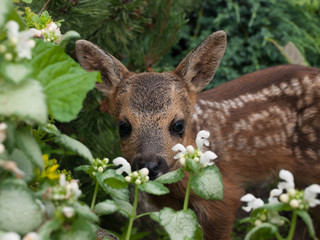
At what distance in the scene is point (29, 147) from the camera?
1.31m

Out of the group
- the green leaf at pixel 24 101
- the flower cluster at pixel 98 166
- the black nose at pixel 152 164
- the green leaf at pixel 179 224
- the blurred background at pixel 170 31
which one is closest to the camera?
the green leaf at pixel 24 101

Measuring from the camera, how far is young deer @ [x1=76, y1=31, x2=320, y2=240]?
9.31 ft

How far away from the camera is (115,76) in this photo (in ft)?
10.4

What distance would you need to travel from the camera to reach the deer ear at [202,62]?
2975 millimetres

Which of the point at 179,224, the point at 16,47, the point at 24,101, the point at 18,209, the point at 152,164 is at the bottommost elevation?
the point at 152,164

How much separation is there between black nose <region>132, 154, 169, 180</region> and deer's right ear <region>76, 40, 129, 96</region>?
0.75 meters

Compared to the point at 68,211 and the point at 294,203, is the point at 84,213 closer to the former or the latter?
the point at 68,211

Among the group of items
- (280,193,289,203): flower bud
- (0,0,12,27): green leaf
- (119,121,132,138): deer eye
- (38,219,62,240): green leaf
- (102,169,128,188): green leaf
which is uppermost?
(0,0,12,27): green leaf

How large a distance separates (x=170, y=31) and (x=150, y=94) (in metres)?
1.16

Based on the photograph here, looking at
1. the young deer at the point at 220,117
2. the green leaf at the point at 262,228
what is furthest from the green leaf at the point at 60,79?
the young deer at the point at 220,117

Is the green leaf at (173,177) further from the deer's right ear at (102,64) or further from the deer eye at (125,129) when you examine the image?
the deer's right ear at (102,64)

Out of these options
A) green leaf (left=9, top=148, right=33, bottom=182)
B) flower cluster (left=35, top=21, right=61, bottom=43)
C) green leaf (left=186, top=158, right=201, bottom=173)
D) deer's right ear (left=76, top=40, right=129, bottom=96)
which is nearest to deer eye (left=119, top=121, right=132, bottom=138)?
deer's right ear (left=76, top=40, right=129, bottom=96)

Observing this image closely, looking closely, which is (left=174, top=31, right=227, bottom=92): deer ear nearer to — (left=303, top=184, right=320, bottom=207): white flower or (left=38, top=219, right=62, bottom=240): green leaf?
(left=303, top=184, right=320, bottom=207): white flower

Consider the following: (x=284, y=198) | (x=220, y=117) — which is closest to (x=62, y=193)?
(x=284, y=198)
